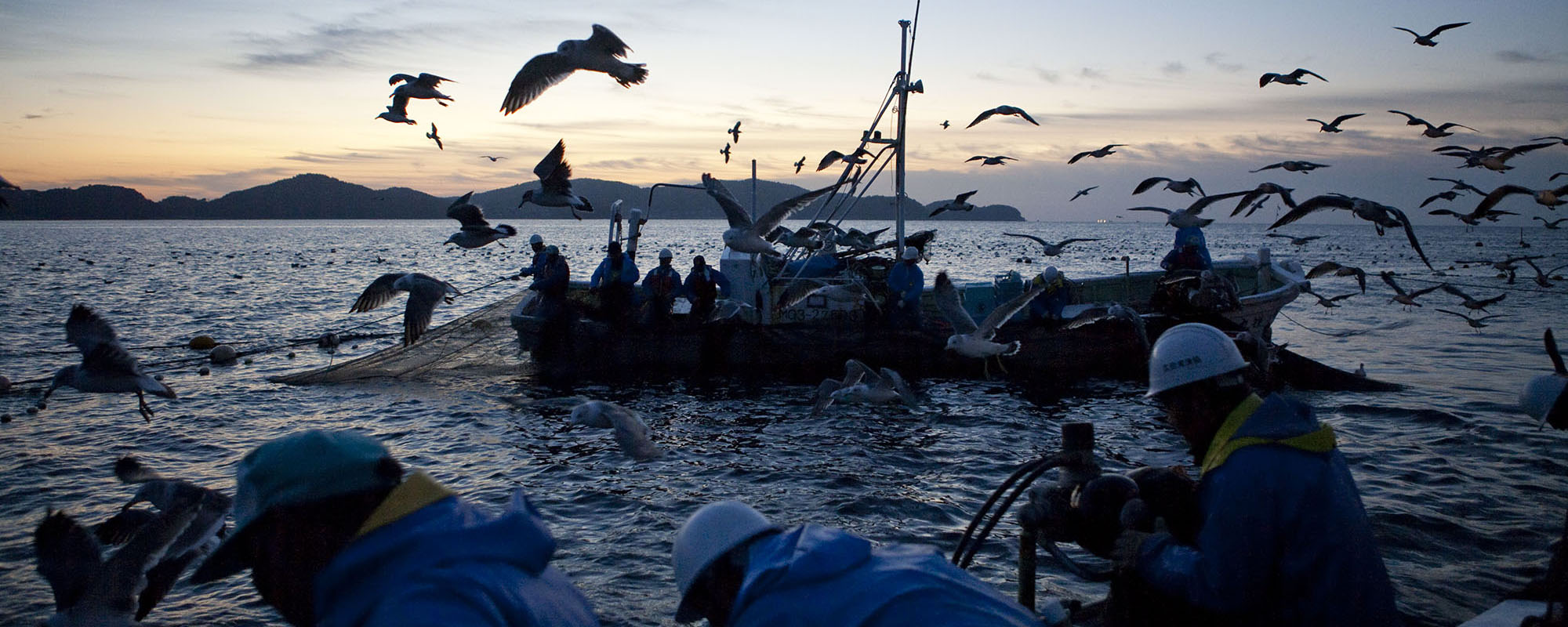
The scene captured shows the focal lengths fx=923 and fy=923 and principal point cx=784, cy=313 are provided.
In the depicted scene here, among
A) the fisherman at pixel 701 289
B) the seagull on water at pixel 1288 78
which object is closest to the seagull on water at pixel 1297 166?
the seagull on water at pixel 1288 78

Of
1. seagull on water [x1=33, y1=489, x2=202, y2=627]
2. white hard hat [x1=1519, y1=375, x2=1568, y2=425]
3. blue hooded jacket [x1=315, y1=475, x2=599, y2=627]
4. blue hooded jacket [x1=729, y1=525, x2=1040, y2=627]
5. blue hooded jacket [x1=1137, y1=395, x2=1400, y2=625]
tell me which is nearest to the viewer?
blue hooded jacket [x1=315, y1=475, x2=599, y2=627]

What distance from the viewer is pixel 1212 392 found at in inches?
115

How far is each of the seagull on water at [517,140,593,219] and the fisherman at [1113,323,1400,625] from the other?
8.43 m

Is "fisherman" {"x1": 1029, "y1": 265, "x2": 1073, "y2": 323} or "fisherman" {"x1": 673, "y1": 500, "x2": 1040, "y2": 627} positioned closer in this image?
"fisherman" {"x1": 673, "y1": 500, "x2": 1040, "y2": 627}

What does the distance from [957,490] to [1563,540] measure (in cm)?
605

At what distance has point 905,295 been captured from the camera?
14.5 m

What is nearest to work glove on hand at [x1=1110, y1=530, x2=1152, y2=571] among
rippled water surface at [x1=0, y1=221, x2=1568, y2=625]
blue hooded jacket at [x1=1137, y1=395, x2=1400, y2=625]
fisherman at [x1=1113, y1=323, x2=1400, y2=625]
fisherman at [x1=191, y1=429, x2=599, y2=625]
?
fisherman at [x1=1113, y1=323, x2=1400, y2=625]

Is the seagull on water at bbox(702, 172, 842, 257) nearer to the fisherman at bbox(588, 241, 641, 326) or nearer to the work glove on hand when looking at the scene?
the fisherman at bbox(588, 241, 641, 326)

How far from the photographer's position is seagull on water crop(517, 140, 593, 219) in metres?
10.3

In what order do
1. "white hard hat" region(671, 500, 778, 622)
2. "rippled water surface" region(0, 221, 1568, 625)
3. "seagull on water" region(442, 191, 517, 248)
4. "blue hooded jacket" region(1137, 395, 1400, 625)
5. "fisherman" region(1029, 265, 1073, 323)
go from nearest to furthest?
1. "white hard hat" region(671, 500, 778, 622)
2. "blue hooded jacket" region(1137, 395, 1400, 625)
3. "rippled water surface" region(0, 221, 1568, 625)
4. "seagull on water" region(442, 191, 517, 248)
5. "fisherman" region(1029, 265, 1073, 323)

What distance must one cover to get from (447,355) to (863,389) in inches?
290

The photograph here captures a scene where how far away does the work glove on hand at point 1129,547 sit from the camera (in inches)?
120

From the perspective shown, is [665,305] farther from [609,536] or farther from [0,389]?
[0,389]

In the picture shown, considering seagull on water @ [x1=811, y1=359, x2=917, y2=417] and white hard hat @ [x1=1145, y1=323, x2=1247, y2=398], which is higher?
white hard hat @ [x1=1145, y1=323, x2=1247, y2=398]
